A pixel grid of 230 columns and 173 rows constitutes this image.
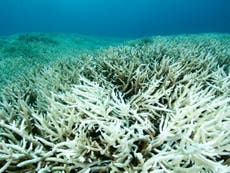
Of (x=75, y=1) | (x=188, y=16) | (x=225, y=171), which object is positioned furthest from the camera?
(x=75, y=1)

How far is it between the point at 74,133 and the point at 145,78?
4.19 feet

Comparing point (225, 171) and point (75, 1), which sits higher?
point (75, 1)

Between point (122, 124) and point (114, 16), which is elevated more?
point (114, 16)

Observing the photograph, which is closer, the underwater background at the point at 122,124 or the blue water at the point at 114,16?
the underwater background at the point at 122,124

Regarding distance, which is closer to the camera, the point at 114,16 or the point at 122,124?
the point at 122,124

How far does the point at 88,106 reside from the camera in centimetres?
219

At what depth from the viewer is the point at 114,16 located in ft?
578

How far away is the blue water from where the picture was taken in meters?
136

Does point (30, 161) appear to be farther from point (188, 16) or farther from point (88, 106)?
point (188, 16)

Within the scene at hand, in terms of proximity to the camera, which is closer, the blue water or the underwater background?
the underwater background

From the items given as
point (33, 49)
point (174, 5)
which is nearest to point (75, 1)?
point (174, 5)

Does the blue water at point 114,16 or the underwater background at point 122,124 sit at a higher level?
the blue water at point 114,16

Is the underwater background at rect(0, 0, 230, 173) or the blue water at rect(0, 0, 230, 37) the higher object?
the blue water at rect(0, 0, 230, 37)

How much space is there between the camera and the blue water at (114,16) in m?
136
